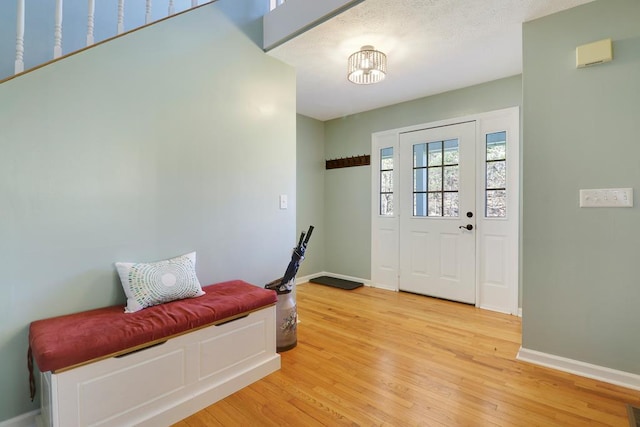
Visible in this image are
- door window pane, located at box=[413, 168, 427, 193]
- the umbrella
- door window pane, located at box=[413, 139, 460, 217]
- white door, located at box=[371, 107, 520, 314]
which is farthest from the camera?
door window pane, located at box=[413, 168, 427, 193]

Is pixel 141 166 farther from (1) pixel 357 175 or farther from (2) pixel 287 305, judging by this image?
(1) pixel 357 175

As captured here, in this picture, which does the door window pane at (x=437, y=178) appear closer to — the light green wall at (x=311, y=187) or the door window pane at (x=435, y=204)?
the door window pane at (x=435, y=204)

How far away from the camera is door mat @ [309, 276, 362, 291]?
4.10 m

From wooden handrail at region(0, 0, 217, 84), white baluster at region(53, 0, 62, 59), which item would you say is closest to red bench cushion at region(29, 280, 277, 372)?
wooden handrail at region(0, 0, 217, 84)

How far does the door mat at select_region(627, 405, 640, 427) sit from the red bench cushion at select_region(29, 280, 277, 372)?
2056mm

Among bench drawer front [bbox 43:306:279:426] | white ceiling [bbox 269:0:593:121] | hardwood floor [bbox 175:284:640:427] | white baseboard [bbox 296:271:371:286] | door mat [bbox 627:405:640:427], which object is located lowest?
hardwood floor [bbox 175:284:640:427]

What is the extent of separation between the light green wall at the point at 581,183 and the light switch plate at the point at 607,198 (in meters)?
0.03

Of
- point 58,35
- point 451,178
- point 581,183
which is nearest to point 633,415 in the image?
point 581,183

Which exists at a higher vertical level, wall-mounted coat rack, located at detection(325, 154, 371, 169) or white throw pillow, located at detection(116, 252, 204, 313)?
wall-mounted coat rack, located at detection(325, 154, 371, 169)

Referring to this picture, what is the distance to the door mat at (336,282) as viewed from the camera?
13.5 feet

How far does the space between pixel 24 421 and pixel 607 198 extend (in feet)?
11.4

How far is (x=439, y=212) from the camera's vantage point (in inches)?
142

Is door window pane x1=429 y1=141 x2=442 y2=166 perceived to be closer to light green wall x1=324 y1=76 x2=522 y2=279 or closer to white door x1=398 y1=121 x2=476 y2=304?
white door x1=398 y1=121 x2=476 y2=304

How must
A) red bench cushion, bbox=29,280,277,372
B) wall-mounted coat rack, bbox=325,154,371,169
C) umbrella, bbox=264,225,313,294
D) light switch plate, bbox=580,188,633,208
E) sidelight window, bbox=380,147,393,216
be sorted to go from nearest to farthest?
red bench cushion, bbox=29,280,277,372
light switch plate, bbox=580,188,633,208
umbrella, bbox=264,225,313,294
sidelight window, bbox=380,147,393,216
wall-mounted coat rack, bbox=325,154,371,169
